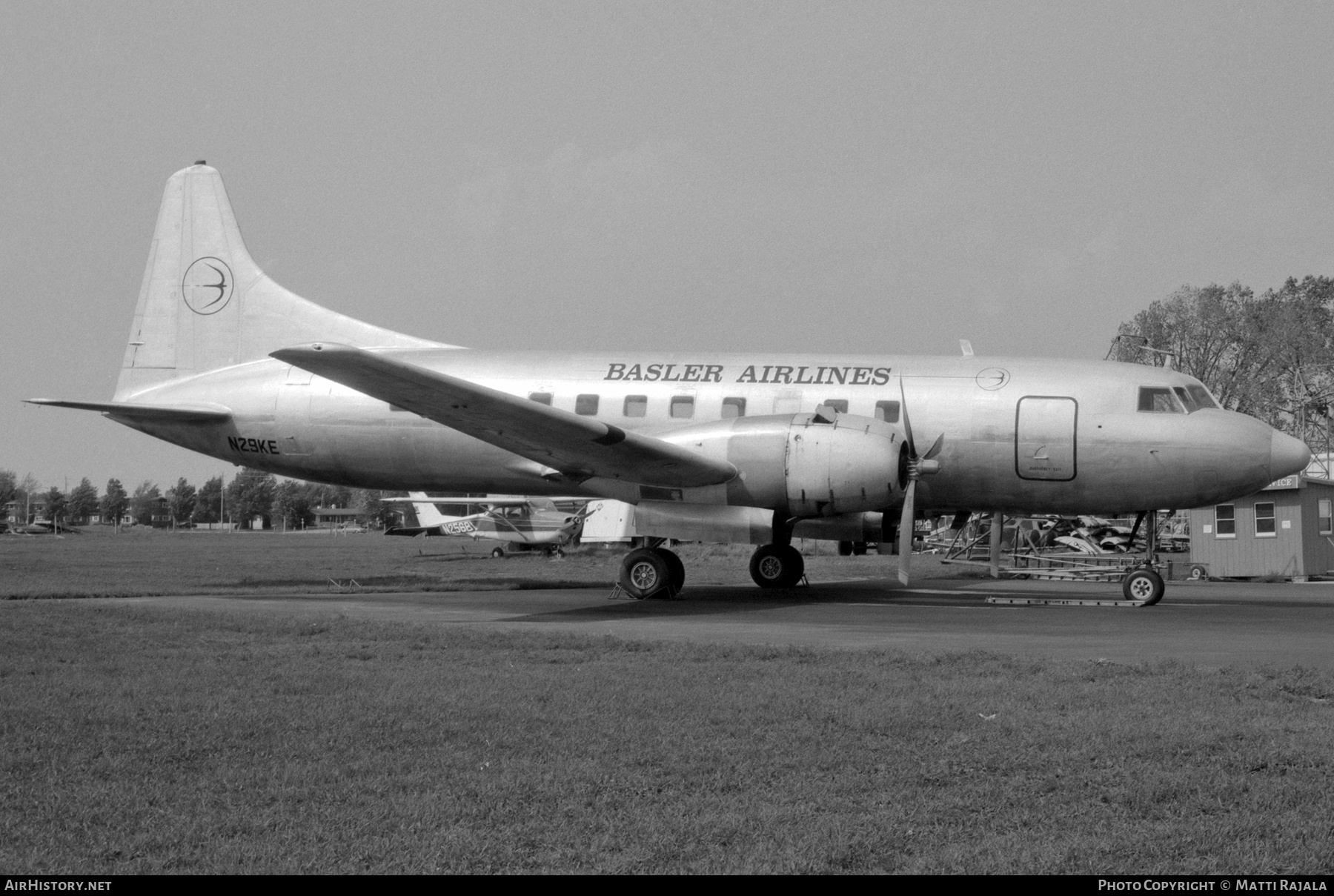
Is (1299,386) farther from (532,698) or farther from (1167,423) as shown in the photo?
(532,698)

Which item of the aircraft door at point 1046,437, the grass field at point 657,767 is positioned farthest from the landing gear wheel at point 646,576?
the grass field at point 657,767

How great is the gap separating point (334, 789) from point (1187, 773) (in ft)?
14.0

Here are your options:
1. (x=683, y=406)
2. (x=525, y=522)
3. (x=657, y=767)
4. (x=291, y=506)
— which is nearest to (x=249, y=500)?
(x=291, y=506)

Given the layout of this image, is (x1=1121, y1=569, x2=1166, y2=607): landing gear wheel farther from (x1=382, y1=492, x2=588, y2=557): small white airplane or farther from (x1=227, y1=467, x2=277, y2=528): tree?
(x1=227, y1=467, x2=277, y2=528): tree

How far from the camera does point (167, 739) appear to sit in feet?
21.4

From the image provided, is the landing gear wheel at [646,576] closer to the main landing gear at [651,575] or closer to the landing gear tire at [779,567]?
the main landing gear at [651,575]

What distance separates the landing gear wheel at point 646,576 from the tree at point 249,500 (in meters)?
170

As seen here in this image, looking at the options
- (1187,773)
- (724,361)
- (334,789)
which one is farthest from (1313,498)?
(334,789)

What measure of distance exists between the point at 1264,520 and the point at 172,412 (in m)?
25.4

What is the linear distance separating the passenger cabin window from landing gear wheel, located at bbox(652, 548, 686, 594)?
3.91 meters

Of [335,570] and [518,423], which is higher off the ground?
[518,423]

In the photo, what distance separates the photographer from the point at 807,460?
16344mm

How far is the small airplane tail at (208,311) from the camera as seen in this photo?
70.4ft

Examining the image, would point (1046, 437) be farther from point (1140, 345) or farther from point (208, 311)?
point (1140, 345)
